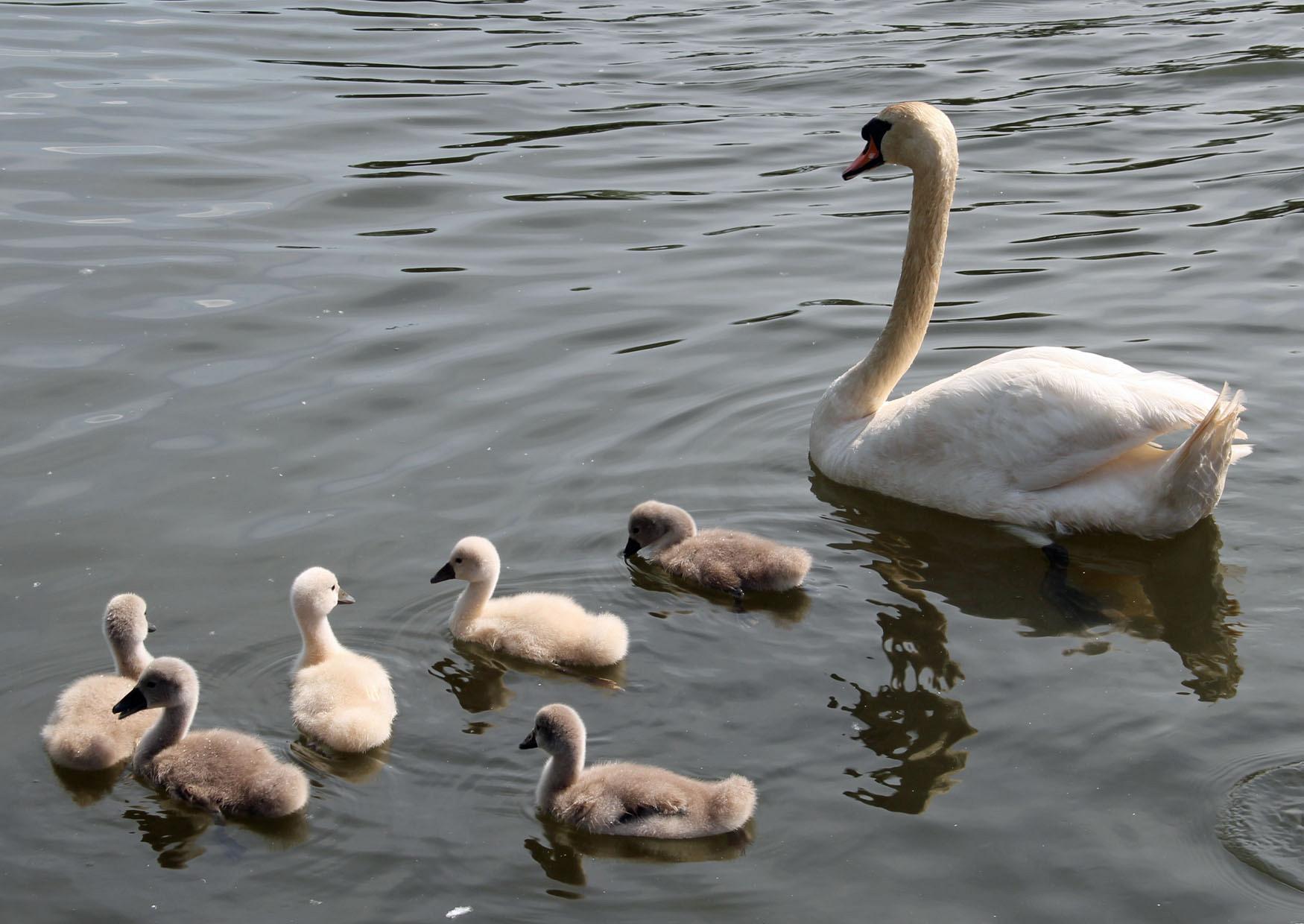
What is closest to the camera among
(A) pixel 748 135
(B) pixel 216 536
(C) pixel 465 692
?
(C) pixel 465 692

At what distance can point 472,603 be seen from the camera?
6379mm

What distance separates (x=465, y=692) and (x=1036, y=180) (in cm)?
878

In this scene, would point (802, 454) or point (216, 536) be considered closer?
point (216, 536)

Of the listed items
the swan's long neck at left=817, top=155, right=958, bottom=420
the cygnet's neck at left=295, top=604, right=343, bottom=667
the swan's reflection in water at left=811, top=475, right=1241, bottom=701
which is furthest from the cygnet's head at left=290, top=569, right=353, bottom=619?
the swan's long neck at left=817, top=155, right=958, bottom=420

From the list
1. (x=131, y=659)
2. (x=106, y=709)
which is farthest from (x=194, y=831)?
(x=131, y=659)

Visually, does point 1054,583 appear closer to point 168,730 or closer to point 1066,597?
point 1066,597

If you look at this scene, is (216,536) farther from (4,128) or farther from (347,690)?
(4,128)

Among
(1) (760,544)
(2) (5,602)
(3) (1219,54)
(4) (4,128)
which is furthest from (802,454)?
(3) (1219,54)

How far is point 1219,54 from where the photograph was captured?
55.7 feet

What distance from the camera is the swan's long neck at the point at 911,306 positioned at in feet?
27.1

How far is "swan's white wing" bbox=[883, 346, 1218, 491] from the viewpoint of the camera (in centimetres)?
706

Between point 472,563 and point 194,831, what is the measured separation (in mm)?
1640

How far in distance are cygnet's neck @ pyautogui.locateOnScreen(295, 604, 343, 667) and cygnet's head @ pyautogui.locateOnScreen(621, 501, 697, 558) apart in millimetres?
1568

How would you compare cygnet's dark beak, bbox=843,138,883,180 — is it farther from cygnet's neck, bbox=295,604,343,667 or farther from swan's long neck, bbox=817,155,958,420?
cygnet's neck, bbox=295,604,343,667
